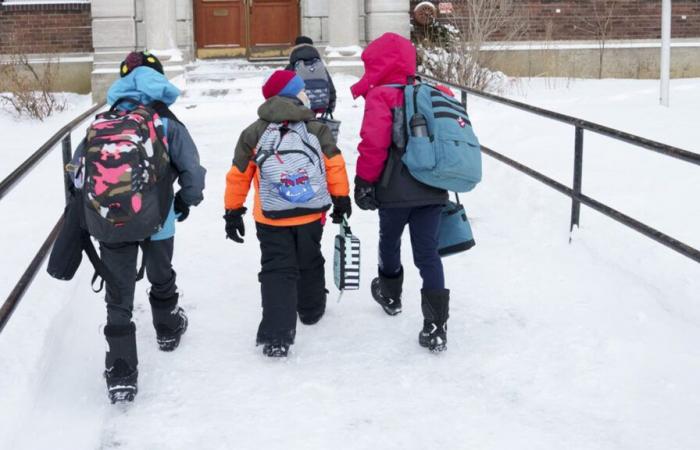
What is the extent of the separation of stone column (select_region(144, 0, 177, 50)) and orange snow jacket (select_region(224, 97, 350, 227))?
9681mm

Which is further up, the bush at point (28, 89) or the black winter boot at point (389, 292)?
the bush at point (28, 89)

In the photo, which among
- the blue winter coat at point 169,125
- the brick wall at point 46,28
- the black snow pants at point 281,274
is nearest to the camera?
the blue winter coat at point 169,125

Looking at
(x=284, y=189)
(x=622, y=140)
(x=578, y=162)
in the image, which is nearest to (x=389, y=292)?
(x=284, y=189)

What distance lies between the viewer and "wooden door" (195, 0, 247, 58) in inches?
586

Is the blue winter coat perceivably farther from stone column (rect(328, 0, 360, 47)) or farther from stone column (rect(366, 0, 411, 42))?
stone column (rect(366, 0, 411, 42))

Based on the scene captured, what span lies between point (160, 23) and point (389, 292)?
376 inches

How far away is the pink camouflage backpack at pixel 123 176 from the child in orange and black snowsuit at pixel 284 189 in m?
0.54

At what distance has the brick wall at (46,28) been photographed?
1481 centimetres

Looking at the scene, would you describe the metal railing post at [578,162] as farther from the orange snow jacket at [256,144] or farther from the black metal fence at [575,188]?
the orange snow jacket at [256,144]

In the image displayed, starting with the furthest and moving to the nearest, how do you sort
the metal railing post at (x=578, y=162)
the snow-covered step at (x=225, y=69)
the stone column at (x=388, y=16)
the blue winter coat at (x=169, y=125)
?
1. the stone column at (x=388, y=16)
2. the snow-covered step at (x=225, y=69)
3. the metal railing post at (x=578, y=162)
4. the blue winter coat at (x=169, y=125)

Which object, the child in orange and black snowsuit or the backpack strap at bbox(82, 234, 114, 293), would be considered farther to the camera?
the child in orange and black snowsuit

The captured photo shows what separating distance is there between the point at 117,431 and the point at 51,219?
13.7 feet

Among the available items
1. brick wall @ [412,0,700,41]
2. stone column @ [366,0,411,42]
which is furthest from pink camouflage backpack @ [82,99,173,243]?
brick wall @ [412,0,700,41]

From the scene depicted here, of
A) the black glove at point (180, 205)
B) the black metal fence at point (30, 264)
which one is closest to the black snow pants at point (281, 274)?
the black glove at point (180, 205)
